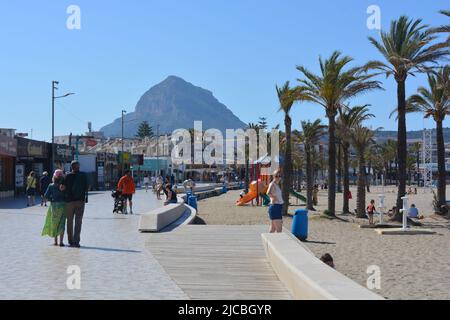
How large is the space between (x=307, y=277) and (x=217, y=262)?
388cm

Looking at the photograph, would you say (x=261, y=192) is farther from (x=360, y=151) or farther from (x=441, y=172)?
(x=441, y=172)

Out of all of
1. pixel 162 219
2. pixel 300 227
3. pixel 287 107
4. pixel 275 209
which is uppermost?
pixel 287 107

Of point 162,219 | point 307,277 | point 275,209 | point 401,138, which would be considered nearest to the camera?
point 307,277

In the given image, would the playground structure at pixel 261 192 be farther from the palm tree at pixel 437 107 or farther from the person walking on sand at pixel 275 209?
the person walking on sand at pixel 275 209

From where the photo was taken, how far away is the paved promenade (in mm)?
7621

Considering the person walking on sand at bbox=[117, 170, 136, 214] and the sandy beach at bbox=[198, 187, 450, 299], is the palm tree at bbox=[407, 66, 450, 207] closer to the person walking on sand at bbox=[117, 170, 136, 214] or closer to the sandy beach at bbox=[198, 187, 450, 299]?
the sandy beach at bbox=[198, 187, 450, 299]

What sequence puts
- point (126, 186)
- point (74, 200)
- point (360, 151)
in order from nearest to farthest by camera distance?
point (74, 200) < point (126, 186) < point (360, 151)

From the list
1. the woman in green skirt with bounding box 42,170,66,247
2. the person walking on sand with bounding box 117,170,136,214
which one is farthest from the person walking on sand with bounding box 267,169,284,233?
the person walking on sand with bounding box 117,170,136,214

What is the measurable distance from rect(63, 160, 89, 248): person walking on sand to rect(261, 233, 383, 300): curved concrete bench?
4.06 meters

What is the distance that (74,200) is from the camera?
12.2 metres

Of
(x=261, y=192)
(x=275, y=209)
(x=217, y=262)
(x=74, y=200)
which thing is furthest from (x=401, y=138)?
(x=217, y=262)

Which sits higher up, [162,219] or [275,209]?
[275,209]
